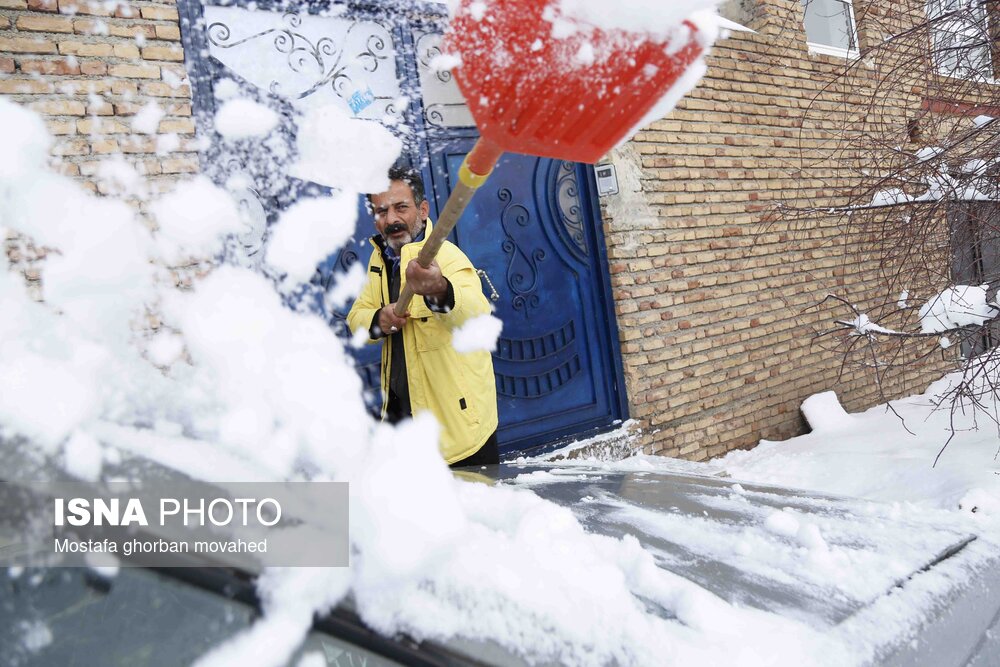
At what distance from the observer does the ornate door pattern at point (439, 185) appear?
3.39 metres

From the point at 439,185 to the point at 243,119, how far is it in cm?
108

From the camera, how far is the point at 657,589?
961 millimetres

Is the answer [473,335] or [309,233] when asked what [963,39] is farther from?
[309,233]

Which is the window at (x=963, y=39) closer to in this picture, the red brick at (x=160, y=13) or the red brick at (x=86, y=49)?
the red brick at (x=160, y=13)

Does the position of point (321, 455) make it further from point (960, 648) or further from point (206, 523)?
point (960, 648)

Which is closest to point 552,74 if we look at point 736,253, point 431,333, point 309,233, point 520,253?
point 431,333

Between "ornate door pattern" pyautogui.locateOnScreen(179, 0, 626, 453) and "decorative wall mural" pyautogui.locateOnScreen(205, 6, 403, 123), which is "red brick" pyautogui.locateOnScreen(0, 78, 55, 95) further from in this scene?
"decorative wall mural" pyautogui.locateOnScreen(205, 6, 403, 123)

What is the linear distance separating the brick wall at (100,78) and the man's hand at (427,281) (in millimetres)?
1594

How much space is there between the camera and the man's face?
8.75 ft

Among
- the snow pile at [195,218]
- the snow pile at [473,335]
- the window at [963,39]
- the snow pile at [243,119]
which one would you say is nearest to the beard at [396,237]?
the snow pile at [473,335]

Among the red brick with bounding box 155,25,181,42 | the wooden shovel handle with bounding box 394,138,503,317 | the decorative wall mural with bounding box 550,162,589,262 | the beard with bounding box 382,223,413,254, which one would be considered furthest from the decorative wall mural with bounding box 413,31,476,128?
the wooden shovel handle with bounding box 394,138,503,317

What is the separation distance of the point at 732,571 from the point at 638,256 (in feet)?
12.3

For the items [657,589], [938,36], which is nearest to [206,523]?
[657,589]

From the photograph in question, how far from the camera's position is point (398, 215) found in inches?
106
